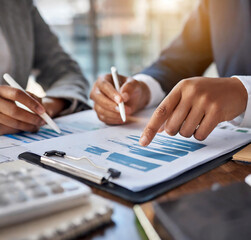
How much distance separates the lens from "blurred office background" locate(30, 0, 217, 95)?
3410 mm

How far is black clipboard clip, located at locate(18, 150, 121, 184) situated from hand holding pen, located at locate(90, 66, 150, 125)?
267mm

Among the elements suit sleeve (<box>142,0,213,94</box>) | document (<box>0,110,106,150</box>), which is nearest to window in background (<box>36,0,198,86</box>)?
suit sleeve (<box>142,0,213,94</box>)

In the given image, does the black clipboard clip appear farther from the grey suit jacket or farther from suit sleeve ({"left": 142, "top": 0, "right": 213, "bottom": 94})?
suit sleeve ({"left": 142, "top": 0, "right": 213, "bottom": 94})

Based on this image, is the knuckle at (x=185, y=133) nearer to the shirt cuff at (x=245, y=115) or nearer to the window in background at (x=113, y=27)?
the shirt cuff at (x=245, y=115)

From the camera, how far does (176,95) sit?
0.54 meters

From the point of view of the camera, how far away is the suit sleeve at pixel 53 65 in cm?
100

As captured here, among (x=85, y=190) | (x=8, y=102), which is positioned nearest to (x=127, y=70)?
(x=8, y=102)

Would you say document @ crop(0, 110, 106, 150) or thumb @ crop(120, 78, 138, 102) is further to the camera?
thumb @ crop(120, 78, 138, 102)

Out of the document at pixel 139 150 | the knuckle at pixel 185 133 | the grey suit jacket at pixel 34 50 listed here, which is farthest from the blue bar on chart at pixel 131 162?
A: the grey suit jacket at pixel 34 50

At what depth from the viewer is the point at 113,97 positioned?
734 mm

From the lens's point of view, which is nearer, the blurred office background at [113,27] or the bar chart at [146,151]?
the bar chart at [146,151]

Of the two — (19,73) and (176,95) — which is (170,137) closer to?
(176,95)

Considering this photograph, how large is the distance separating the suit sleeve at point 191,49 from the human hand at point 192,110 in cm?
53

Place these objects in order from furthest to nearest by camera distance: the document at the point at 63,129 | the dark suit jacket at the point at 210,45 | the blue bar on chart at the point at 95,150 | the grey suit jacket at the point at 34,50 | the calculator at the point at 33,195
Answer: the grey suit jacket at the point at 34,50
the dark suit jacket at the point at 210,45
the document at the point at 63,129
the blue bar on chart at the point at 95,150
the calculator at the point at 33,195
